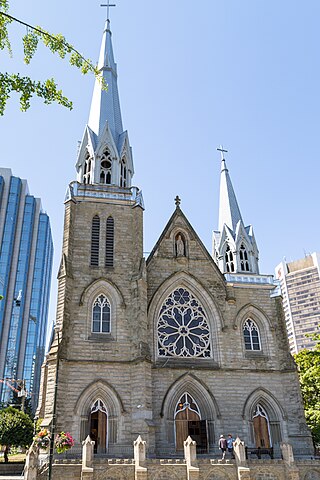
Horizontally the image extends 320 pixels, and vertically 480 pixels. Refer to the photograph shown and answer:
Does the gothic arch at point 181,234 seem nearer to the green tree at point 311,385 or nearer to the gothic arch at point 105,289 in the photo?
the gothic arch at point 105,289

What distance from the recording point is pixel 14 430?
28.3 m

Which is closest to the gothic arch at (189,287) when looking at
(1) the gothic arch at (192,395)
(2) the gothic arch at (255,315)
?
(2) the gothic arch at (255,315)

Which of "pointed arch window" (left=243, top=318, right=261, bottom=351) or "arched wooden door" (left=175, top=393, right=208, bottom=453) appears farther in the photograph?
"pointed arch window" (left=243, top=318, right=261, bottom=351)

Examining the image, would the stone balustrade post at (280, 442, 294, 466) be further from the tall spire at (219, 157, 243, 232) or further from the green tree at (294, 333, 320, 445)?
the tall spire at (219, 157, 243, 232)

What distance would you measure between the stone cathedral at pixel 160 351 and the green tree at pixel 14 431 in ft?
15.3

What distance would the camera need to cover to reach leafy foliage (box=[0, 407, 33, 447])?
27969 mm

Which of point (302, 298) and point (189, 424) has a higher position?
point (302, 298)

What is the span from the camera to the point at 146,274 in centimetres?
2780

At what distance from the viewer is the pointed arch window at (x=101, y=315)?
25.9m

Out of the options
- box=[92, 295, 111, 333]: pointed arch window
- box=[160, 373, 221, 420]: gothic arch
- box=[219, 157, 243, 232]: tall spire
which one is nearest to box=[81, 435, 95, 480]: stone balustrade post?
box=[160, 373, 221, 420]: gothic arch

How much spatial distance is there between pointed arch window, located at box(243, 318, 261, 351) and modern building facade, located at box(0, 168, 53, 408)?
66136mm

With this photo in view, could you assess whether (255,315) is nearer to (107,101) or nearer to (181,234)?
(181,234)

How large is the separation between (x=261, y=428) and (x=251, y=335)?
5.84m

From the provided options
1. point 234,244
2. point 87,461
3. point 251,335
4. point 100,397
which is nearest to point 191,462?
point 87,461
